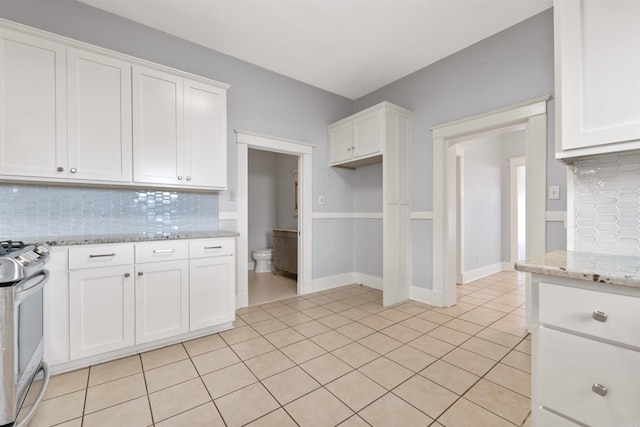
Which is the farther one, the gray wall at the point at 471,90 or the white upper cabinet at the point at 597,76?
the gray wall at the point at 471,90

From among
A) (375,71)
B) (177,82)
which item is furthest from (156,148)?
(375,71)

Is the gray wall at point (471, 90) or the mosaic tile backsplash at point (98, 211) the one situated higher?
the gray wall at point (471, 90)

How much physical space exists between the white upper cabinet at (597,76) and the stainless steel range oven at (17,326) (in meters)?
2.60

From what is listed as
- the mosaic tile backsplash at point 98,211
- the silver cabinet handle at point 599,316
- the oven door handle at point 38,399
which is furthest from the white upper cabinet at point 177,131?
the silver cabinet handle at point 599,316

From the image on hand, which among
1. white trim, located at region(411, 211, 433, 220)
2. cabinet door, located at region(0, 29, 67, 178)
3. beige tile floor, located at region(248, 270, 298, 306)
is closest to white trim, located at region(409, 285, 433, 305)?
white trim, located at region(411, 211, 433, 220)

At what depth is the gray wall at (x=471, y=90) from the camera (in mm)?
2371

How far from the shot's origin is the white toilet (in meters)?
5.11

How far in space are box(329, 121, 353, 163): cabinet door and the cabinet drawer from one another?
2334 millimetres

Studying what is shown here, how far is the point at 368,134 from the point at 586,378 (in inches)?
115

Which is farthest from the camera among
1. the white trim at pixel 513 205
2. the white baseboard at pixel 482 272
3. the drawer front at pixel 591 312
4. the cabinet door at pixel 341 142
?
the white trim at pixel 513 205

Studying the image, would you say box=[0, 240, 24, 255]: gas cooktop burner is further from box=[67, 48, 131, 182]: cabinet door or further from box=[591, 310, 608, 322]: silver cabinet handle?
box=[591, 310, 608, 322]: silver cabinet handle

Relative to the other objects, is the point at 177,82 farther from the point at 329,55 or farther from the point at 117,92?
the point at 329,55

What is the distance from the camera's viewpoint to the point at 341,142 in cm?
377

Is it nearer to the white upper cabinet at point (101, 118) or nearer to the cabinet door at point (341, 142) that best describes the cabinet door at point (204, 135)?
the white upper cabinet at point (101, 118)
